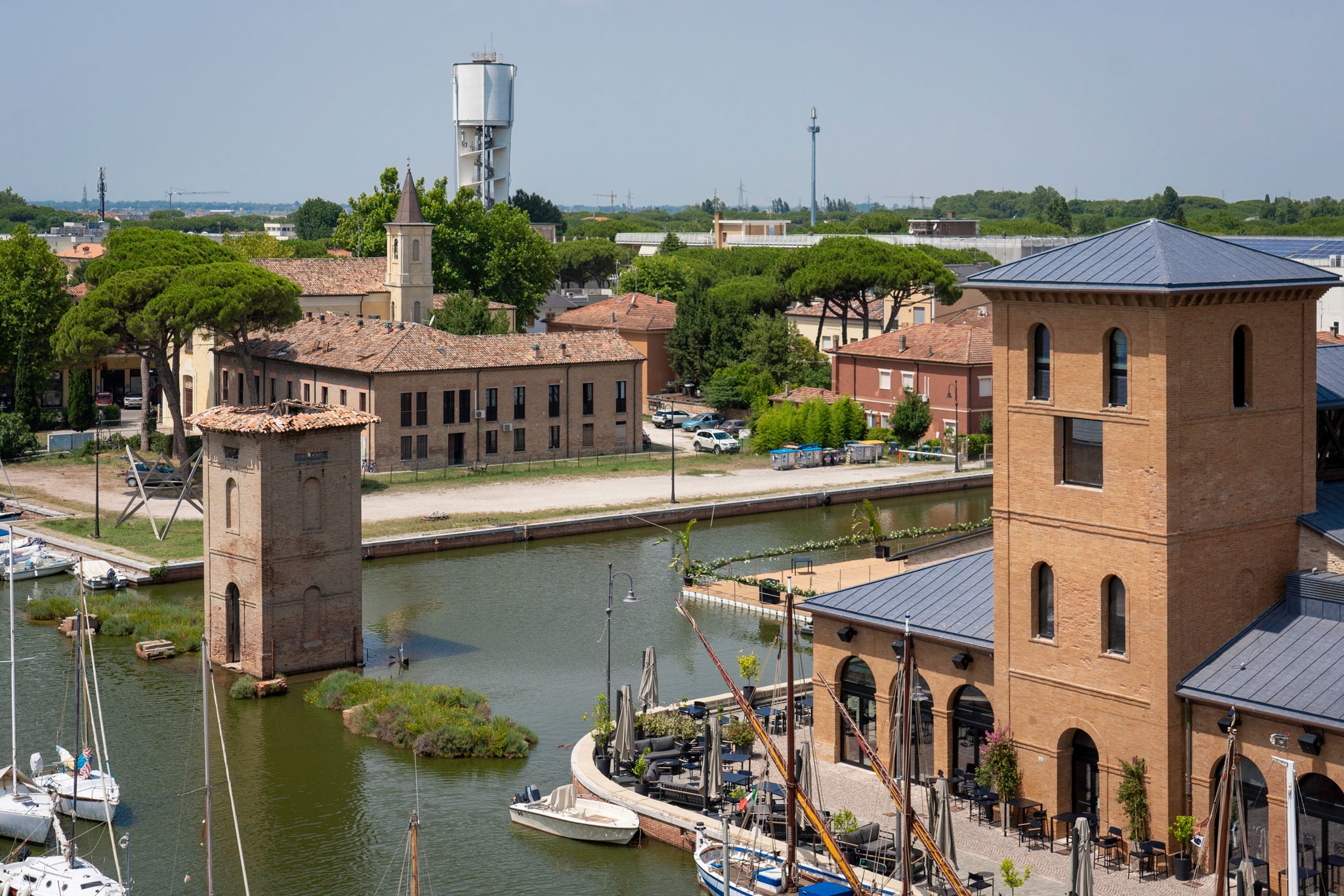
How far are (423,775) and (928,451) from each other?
149 feet

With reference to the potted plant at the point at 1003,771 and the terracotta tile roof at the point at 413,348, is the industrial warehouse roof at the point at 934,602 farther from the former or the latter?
the terracotta tile roof at the point at 413,348

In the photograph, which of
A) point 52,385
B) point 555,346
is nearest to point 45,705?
point 555,346

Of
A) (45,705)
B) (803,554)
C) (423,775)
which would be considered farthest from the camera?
(803,554)

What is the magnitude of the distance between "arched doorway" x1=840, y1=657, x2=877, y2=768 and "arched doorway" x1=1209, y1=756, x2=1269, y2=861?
746 centimetres

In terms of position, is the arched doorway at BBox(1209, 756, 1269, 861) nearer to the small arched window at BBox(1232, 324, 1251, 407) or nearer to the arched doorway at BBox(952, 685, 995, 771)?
the arched doorway at BBox(952, 685, 995, 771)

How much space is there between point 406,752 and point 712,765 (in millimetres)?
8642

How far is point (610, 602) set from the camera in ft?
127

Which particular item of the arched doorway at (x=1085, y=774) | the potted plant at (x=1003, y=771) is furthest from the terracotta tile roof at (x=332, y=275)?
the arched doorway at (x=1085, y=774)

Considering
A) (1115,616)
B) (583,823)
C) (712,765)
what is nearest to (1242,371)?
(1115,616)

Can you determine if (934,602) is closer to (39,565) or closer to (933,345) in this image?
(39,565)

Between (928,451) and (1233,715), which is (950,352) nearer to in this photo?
(928,451)

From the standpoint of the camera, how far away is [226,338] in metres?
80.8

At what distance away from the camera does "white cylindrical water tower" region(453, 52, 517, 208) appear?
161500mm

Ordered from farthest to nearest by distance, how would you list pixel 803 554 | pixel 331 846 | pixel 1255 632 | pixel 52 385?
pixel 52 385
pixel 803 554
pixel 331 846
pixel 1255 632
